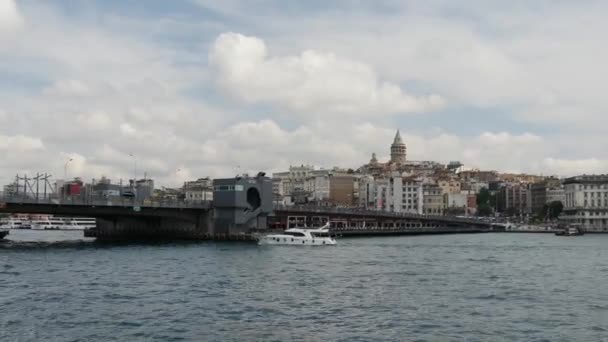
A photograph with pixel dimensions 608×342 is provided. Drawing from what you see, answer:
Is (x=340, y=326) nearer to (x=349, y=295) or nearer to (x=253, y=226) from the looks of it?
(x=349, y=295)

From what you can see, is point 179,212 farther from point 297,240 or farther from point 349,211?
point 349,211

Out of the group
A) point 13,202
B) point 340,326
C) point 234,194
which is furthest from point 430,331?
point 234,194

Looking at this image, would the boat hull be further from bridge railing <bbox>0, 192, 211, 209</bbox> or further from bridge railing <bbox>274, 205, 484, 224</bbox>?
bridge railing <bbox>274, 205, 484, 224</bbox>

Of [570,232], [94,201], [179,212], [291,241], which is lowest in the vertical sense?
[570,232]

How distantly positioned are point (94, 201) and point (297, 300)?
197ft

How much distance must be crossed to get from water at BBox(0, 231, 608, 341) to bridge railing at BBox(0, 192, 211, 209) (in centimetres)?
1963

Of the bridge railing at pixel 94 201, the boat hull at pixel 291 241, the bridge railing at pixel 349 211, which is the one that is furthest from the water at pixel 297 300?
the bridge railing at pixel 349 211

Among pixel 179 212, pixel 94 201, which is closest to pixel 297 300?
pixel 94 201

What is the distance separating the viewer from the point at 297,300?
42.2m

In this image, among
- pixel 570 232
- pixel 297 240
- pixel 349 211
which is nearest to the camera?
pixel 297 240

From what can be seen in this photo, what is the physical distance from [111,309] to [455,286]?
74.1ft

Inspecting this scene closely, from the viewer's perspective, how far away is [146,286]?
4838 cm

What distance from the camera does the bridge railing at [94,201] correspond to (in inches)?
3536

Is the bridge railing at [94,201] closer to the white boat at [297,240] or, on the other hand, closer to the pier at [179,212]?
the pier at [179,212]
